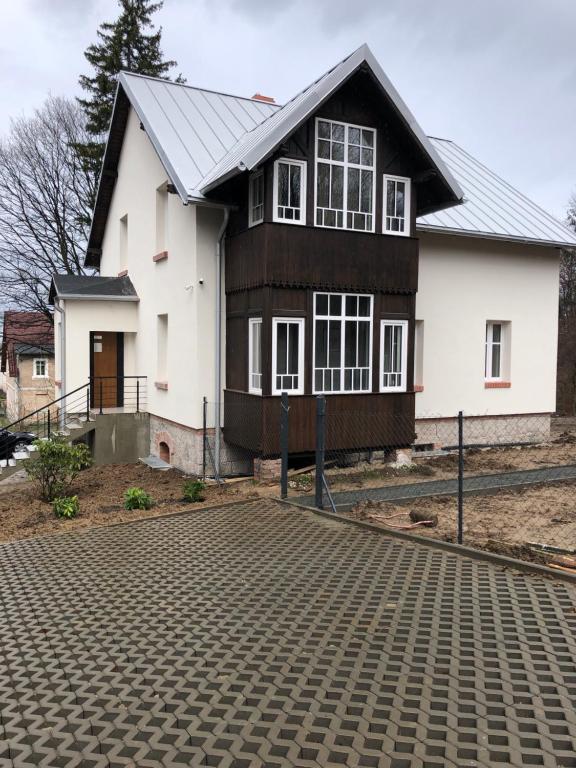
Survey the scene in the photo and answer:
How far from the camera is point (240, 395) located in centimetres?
1322

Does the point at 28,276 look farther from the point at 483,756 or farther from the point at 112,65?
the point at 483,756

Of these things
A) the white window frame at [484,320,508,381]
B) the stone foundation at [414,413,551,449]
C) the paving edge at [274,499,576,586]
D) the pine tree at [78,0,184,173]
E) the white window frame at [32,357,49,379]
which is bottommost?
the paving edge at [274,499,576,586]

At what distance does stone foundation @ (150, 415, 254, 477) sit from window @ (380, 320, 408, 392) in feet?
11.0

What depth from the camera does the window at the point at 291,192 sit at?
12.3 m

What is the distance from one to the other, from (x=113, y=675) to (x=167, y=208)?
1269 cm

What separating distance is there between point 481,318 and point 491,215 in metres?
2.72

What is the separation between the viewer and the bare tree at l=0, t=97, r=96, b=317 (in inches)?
1145

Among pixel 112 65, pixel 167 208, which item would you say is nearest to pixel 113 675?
pixel 167 208

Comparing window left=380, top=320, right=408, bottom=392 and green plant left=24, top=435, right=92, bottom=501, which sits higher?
window left=380, top=320, right=408, bottom=392

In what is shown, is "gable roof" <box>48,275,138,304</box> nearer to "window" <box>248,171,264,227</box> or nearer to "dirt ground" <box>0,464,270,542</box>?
"dirt ground" <box>0,464,270,542</box>

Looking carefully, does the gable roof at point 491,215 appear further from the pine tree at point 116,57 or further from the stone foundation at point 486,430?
the pine tree at point 116,57

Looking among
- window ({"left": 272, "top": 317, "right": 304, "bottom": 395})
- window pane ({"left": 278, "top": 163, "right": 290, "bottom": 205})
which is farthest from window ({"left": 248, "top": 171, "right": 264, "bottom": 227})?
window ({"left": 272, "top": 317, "right": 304, "bottom": 395})

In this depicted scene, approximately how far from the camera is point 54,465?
40.0ft

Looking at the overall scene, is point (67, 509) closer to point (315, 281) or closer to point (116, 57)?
point (315, 281)
